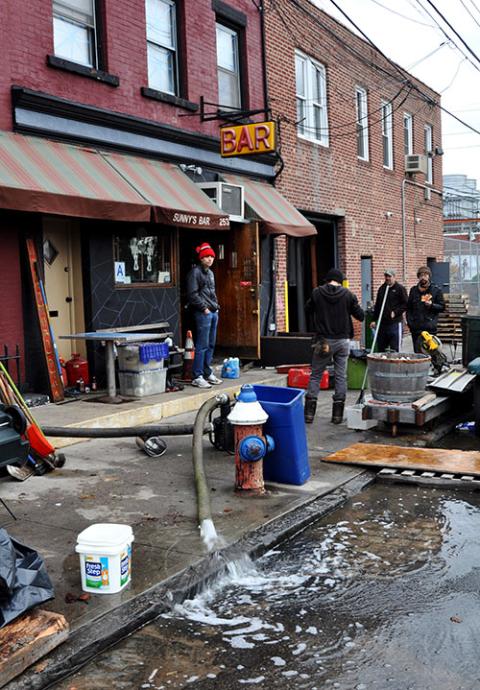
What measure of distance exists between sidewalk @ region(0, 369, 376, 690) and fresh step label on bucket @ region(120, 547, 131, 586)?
0.08 m

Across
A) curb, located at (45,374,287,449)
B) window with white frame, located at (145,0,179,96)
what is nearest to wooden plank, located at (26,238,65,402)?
curb, located at (45,374,287,449)

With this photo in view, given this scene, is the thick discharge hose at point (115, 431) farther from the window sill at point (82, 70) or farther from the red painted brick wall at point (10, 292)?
the window sill at point (82, 70)

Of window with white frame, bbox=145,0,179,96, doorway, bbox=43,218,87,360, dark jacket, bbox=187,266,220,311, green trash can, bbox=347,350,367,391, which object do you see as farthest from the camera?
green trash can, bbox=347,350,367,391

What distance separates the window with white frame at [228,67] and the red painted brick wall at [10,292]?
19.1ft

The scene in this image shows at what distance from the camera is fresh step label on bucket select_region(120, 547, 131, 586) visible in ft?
14.1

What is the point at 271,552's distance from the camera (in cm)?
527

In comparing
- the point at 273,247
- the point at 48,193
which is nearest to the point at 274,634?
the point at 48,193

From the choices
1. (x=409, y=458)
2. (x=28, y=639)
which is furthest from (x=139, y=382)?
(x=28, y=639)

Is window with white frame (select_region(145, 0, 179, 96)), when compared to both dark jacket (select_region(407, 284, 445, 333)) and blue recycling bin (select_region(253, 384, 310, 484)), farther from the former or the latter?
blue recycling bin (select_region(253, 384, 310, 484))

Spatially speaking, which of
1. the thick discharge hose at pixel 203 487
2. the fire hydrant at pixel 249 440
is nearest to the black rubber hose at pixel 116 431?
the thick discharge hose at pixel 203 487

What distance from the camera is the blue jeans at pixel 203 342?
10914mm

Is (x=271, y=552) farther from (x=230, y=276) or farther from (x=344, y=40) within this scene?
(x=344, y=40)

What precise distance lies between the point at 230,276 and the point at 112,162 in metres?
3.85

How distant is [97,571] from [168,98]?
9218mm
